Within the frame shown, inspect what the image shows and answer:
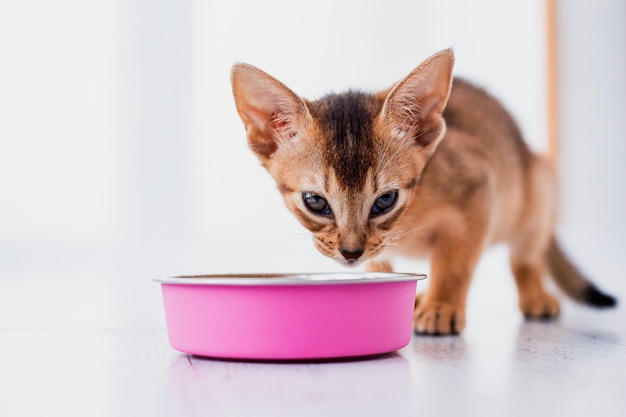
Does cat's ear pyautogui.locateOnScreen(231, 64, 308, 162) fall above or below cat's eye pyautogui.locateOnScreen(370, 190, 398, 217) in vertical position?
above

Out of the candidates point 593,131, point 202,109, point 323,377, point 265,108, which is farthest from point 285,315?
point 593,131

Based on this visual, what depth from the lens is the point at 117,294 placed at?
240 centimetres

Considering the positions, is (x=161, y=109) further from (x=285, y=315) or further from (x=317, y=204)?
(x=285, y=315)

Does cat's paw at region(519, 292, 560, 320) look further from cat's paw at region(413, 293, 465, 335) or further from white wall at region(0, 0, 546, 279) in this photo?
white wall at region(0, 0, 546, 279)

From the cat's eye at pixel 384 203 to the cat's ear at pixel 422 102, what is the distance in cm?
12

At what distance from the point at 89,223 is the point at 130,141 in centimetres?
42

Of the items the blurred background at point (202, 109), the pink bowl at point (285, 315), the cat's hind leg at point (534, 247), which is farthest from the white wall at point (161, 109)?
the pink bowl at point (285, 315)

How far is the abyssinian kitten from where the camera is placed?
1.29 m

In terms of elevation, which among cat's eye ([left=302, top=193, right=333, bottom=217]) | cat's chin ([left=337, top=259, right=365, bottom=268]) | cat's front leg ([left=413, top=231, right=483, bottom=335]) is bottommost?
cat's front leg ([left=413, top=231, right=483, bottom=335])

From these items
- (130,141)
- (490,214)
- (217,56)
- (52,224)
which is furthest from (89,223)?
(490,214)

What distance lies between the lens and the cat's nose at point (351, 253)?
1.26m

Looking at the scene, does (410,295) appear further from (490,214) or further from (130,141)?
(130,141)

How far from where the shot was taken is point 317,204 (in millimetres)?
1324

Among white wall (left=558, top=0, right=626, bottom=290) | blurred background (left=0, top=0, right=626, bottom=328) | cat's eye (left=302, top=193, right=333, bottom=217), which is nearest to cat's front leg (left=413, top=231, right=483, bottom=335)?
cat's eye (left=302, top=193, right=333, bottom=217)
